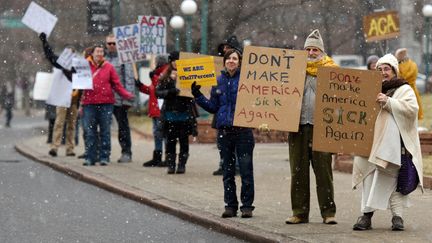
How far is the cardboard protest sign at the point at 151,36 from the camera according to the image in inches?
794

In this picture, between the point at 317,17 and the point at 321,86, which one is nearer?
the point at 321,86

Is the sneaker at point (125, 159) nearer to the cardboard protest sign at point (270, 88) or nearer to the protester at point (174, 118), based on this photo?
the protester at point (174, 118)

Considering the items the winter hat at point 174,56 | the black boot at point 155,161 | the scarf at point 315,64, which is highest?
the winter hat at point 174,56

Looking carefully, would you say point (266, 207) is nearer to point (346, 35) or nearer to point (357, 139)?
point (357, 139)

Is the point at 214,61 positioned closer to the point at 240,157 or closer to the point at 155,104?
the point at 155,104

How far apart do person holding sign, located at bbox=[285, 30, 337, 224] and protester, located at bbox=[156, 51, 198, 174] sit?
599 centimetres

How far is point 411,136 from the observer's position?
10570mm

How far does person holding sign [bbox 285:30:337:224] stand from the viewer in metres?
11.1

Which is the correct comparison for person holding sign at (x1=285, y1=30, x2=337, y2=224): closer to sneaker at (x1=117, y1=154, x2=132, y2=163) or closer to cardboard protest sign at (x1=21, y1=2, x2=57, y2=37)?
sneaker at (x1=117, y1=154, x2=132, y2=163)

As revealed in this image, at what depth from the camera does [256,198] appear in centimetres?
1366

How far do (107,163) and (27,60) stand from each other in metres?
48.7

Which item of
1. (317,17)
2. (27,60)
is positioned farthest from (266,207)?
(27,60)

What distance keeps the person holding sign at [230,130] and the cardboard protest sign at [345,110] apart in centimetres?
126

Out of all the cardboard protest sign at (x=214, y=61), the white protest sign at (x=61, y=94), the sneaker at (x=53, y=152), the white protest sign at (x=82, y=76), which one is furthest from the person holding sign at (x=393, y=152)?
the sneaker at (x=53, y=152)
